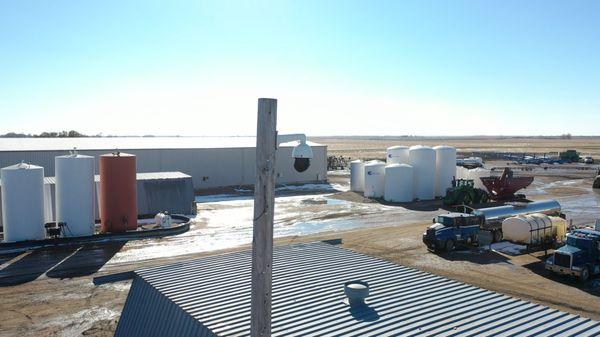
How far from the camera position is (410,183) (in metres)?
38.2

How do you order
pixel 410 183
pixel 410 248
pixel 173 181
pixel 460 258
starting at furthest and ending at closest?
pixel 410 183 → pixel 173 181 → pixel 410 248 → pixel 460 258

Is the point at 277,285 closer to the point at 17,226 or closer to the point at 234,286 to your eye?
the point at 234,286

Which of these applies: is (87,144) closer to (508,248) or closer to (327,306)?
(508,248)

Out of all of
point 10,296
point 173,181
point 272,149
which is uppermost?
point 272,149

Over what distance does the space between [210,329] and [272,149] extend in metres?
4.21

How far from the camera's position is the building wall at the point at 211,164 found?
4142 cm

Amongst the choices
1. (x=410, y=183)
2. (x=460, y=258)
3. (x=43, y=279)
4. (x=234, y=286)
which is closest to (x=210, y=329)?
(x=234, y=286)

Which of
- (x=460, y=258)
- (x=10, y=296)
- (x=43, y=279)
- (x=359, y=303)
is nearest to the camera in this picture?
(x=359, y=303)

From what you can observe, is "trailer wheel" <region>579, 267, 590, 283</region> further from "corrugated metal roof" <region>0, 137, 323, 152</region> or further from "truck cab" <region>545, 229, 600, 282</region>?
"corrugated metal roof" <region>0, 137, 323, 152</region>

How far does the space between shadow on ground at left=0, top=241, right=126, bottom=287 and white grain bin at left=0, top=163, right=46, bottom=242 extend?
1508mm

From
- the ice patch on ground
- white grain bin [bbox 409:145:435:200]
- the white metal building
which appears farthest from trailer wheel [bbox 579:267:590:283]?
the white metal building

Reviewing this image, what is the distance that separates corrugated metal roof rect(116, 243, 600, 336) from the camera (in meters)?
8.52

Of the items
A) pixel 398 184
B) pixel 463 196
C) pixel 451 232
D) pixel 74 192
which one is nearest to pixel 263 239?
pixel 451 232

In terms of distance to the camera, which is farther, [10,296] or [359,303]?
[10,296]
